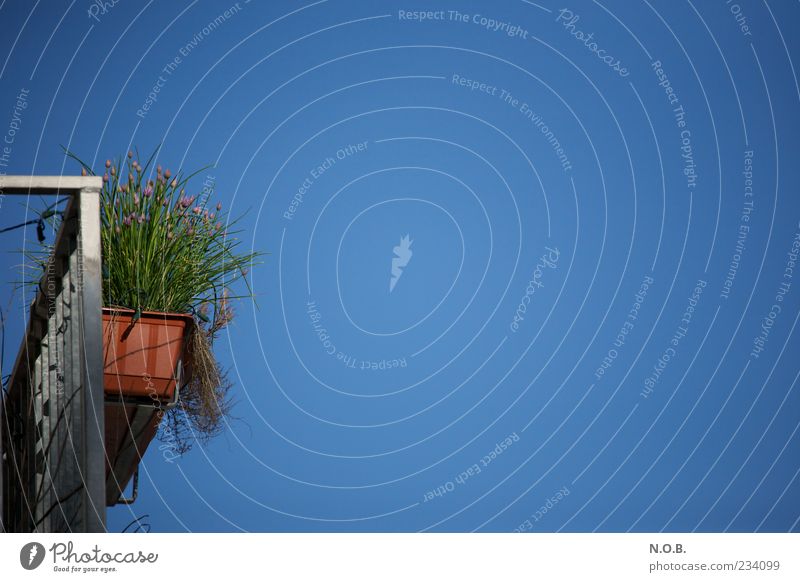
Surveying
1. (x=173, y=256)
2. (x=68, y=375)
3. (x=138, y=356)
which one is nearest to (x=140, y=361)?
(x=138, y=356)

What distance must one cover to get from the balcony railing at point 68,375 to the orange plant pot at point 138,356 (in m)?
0.27

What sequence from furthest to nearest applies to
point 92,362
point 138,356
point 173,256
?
point 173,256, point 138,356, point 92,362

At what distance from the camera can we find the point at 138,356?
2.65 meters

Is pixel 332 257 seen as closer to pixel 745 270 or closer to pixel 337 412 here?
pixel 337 412

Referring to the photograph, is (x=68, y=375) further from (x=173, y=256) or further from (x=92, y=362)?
(x=173, y=256)

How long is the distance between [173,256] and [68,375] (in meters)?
0.85

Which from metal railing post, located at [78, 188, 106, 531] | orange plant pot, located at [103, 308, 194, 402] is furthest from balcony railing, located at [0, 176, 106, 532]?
orange plant pot, located at [103, 308, 194, 402]

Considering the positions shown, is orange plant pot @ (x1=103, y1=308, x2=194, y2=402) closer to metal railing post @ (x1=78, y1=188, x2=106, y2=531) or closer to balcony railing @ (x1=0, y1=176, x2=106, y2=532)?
balcony railing @ (x1=0, y1=176, x2=106, y2=532)

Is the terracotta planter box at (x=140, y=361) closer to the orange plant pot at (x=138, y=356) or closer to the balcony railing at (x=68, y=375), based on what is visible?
the orange plant pot at (x=138, y=356)

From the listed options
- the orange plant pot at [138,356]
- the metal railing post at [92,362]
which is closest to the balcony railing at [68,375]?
the metal railing post at [92,362]

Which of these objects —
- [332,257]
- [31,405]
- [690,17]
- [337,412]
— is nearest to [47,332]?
[31,405]

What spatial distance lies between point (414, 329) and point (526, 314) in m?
0.39

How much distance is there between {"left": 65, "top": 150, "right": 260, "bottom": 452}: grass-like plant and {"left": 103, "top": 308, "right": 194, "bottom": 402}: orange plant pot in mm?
42
